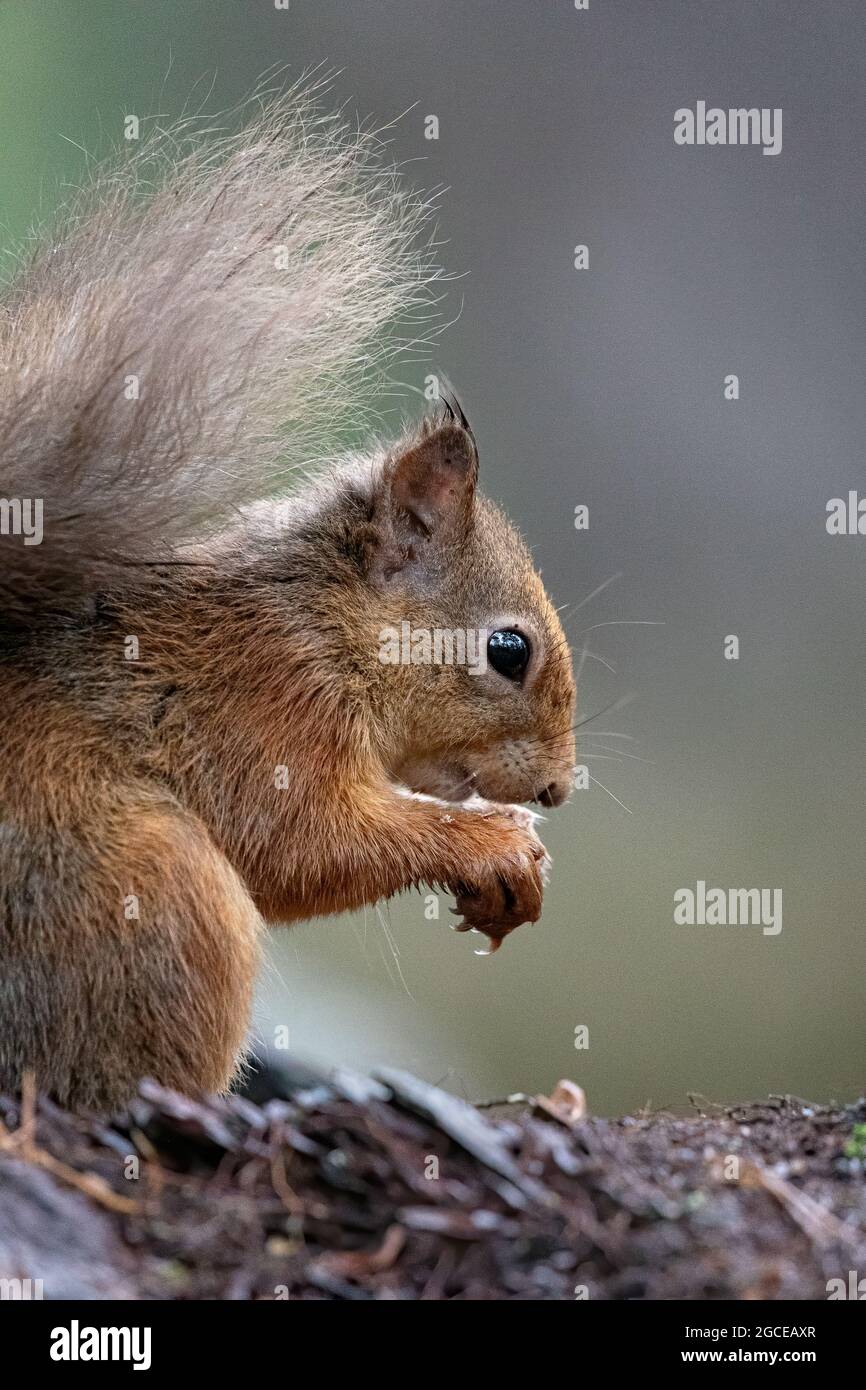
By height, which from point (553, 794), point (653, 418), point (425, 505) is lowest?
point (553, 794)

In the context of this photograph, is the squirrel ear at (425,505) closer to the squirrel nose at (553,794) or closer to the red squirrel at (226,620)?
the red squirrel at (226,620)

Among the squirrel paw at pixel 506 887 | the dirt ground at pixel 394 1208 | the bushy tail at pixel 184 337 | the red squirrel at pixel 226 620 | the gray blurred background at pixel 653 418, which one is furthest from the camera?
the gray blurred background at pixel 653 418

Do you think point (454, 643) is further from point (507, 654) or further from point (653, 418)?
point (653, 418)

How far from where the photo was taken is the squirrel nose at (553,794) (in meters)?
3.02

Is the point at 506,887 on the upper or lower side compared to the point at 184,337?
lower

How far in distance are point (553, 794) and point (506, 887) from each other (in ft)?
0.97

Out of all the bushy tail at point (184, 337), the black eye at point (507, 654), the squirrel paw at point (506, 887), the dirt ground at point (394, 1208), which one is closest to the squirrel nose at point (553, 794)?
the squirrel paw at point (506, 887)

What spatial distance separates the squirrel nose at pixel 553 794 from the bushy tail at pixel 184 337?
0.88 m

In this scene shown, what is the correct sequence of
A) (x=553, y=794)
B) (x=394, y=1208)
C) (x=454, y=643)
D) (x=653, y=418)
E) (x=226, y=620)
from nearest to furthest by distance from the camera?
1. (x=394, y=1208)
2. (x=226, y=620)
3. (x=454, y=643)
4. (x=553, y=794)
5. (x=653, y=418)

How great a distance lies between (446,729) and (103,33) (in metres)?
4.58

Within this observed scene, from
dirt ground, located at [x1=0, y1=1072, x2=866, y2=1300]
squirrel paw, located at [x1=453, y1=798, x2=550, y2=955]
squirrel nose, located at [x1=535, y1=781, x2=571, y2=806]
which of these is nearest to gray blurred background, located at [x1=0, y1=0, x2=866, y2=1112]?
squirrel nose, located at [x1=535, y1=781, x2=571, y2=806]

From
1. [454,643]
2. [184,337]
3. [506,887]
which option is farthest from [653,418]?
[184,337]

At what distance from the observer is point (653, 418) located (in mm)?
6957

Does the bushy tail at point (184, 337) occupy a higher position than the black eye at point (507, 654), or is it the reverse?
the bushy tail at point (184, 337)
